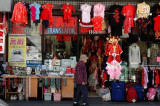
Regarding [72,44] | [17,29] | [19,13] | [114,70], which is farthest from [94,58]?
[19,13]

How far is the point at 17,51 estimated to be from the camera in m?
12.6

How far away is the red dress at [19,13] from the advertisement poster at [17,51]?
3.77 ft

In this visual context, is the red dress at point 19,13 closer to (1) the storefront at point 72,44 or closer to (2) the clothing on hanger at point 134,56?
(1) the storefront at point 72,44

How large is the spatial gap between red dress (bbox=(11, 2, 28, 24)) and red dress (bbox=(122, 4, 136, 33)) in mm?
4299

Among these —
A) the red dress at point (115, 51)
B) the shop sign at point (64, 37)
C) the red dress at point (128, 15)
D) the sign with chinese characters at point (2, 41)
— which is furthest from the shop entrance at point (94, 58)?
the sign with chinese characters at point (2, 41)

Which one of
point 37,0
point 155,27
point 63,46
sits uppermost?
point 37,0

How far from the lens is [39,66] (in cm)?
1264

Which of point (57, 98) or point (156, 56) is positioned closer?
point (57, 98)

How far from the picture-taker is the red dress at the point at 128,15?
39.6 ft

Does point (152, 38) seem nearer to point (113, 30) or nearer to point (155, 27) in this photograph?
point (155, 27)

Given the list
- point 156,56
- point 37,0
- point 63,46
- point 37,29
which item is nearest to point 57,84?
point 63,46

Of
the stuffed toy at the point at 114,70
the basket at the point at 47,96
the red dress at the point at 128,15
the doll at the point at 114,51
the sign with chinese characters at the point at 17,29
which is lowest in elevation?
the basket at the point at 47,96

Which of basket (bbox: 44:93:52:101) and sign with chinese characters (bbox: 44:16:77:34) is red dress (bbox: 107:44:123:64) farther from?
basket (bbox: 44:93:52:101)

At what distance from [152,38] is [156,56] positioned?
2.85 feet
